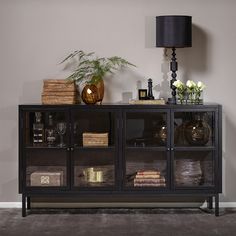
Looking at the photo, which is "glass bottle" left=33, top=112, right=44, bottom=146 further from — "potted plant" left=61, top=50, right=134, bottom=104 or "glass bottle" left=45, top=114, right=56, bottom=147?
"potted plant" left=61, top=50, right=134, bottom=104

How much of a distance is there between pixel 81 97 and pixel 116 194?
72cm

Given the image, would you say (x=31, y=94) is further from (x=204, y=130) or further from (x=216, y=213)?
(x=216, y=213)

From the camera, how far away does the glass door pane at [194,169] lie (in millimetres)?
4551

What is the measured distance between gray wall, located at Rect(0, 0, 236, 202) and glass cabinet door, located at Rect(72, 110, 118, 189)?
33cm

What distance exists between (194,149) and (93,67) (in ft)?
3.03

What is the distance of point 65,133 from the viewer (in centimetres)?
454

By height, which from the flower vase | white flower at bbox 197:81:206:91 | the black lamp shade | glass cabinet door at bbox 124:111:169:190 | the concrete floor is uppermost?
the black lamp shade

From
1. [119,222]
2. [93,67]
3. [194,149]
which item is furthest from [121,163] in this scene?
[93,67]

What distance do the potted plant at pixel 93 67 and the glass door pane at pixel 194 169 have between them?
28.1 inches

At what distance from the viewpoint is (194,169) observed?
4.56 m

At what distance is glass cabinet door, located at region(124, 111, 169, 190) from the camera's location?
4.52m

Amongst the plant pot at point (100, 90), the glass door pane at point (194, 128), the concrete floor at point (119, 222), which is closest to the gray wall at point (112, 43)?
the plant pot at point (100, 90)

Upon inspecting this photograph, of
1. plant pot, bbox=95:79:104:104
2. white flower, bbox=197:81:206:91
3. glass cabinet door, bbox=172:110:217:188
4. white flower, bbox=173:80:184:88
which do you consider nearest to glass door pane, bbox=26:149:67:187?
plant pot, bbox=95:79:104:104

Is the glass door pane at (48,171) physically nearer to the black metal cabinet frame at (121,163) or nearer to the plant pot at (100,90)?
the black metal cabinet frame at (121,163)
